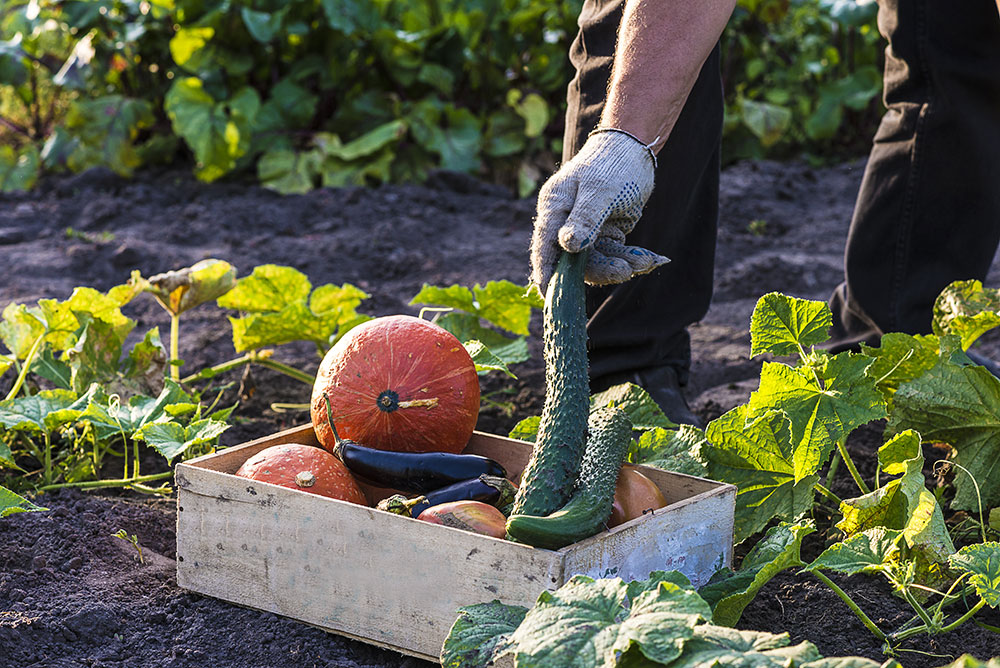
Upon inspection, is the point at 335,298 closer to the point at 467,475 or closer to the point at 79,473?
the point at 79,473

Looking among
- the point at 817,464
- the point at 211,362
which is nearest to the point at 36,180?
the point at 211,362

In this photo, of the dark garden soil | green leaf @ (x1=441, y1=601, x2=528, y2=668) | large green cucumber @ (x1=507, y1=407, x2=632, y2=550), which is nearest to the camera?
green leaf @ (x1=441, y1=601, x2=528, y2=668)

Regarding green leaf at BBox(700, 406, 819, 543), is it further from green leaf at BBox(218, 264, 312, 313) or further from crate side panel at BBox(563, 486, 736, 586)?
green leaf at BBox(218, 264, 312, 313)

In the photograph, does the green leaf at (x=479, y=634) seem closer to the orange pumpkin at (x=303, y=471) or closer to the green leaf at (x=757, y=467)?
the orange pumpkin at (x=303, y=471)

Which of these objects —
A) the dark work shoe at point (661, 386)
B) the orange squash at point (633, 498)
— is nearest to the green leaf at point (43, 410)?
the orange squash at point (633, 498)

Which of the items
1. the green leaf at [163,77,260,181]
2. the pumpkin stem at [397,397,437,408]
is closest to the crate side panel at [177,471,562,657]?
the pumpkin stem at [397,397,437,408]

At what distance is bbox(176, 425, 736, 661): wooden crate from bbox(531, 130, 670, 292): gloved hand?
44 centimetres

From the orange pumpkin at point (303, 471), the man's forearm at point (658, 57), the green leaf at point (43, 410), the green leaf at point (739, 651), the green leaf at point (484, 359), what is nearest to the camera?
the green leaf at point (739, 651)

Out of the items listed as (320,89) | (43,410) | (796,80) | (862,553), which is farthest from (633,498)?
(796,80)

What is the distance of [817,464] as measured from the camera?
2.17 metres

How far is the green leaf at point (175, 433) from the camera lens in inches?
92.2

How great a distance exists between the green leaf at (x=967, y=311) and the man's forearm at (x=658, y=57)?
0.93m

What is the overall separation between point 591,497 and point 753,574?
312 mm

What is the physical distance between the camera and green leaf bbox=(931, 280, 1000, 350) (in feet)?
8.68
